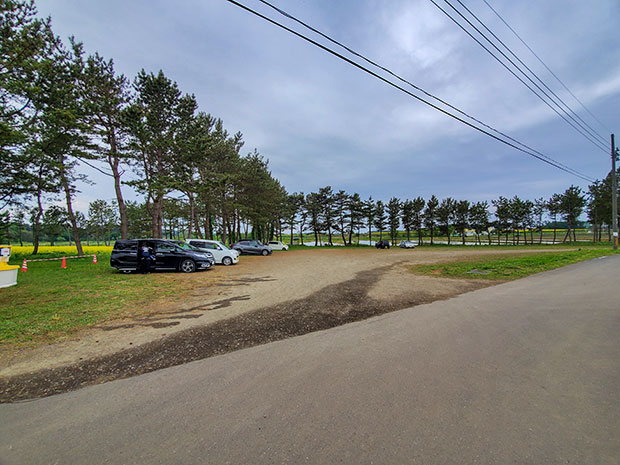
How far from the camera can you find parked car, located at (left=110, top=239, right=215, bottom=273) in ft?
37.9

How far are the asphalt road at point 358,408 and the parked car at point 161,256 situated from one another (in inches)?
406

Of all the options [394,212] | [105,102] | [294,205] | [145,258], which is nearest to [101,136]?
[105,102]

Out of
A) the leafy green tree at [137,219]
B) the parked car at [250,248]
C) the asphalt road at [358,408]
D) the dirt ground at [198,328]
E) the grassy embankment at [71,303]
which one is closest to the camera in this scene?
the asphalt road at [358,408]

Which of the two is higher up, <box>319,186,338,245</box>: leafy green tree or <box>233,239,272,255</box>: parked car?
<box>319,186,338,245</box>: leafy green tree

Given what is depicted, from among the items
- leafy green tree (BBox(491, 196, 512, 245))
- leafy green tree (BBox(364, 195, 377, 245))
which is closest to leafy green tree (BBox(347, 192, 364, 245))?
leafy green tree (BBox(364, 195, 377, 245))

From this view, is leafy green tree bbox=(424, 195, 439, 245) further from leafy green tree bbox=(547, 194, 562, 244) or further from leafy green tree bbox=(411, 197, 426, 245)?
leafy green tree bbox=(547, 194, 562, 244)

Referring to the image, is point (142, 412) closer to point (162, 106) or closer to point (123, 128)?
point (123, 128)

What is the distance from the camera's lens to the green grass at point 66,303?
14.9 ft

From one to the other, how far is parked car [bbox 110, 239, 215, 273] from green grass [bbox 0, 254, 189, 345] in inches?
69.5

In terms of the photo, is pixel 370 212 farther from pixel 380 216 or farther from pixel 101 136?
pixel 101 136

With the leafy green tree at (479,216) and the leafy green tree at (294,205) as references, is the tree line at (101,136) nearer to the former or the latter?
the leafy green tree at (294,205)

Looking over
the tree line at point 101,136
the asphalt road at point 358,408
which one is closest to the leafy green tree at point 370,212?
the tree line at point 101,136

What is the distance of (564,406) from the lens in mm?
2162

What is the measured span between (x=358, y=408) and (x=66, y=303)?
314 inches
